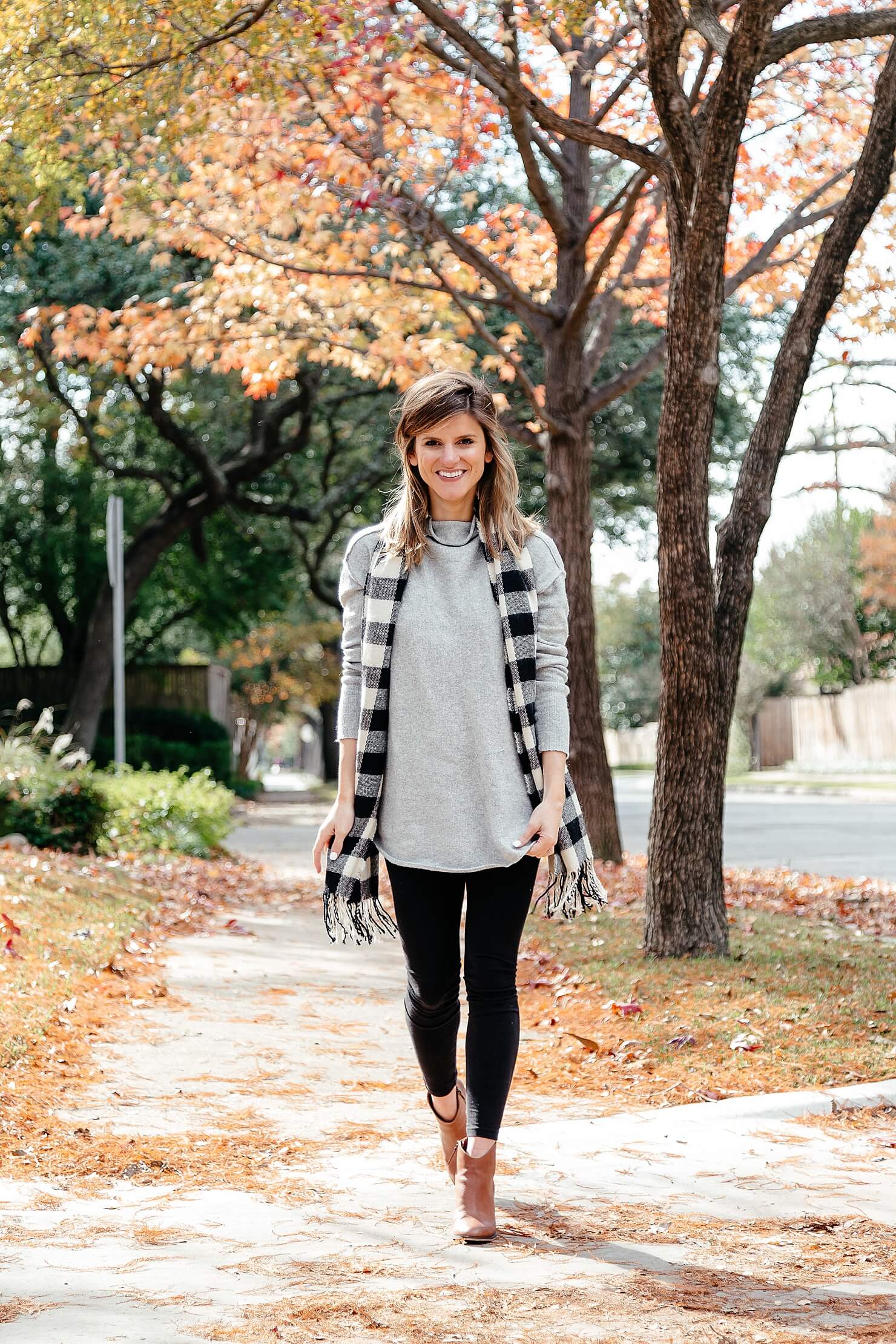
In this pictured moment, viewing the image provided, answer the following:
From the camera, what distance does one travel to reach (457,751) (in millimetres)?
3529

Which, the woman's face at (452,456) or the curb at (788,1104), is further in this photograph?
the curb at (788,1104)

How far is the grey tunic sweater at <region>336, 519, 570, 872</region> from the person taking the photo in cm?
348

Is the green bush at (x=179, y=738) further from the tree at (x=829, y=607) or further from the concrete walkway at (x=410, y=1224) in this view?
the tree at (x=829, y=607)

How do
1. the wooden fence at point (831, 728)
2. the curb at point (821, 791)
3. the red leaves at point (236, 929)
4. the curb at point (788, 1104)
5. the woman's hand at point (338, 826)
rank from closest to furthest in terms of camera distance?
1. the woman's hand at point (338, 826)
2. the curb at point (788, 1104)
3. the red leaves at point (236, 929)
4. the curb at point (821, 791)
5. the wooden fence at point (831, 728)

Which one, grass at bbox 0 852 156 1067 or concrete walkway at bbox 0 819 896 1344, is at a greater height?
grass at bbox 0 852 156 1067

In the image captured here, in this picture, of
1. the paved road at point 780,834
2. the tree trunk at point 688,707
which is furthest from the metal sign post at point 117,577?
the tree trunk at point 688,707

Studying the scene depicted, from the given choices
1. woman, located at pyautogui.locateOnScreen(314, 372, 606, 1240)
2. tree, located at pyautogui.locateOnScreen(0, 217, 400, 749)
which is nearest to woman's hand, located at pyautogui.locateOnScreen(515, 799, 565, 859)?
woman, located at pyautogui.locateOnScreen(314, 372, 606, 1240)

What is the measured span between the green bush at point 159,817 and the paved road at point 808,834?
4.46 metres

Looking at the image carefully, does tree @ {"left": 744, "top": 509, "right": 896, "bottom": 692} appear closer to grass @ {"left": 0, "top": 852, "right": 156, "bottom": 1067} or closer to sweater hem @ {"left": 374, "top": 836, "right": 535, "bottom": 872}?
grass @ {"left": 0, "top": 852, "right": 156, "bottom": 1067}

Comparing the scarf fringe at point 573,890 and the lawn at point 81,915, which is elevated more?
the scarf fringe at point 573,890

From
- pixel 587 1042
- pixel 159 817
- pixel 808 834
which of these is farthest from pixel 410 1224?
pixel 808 834

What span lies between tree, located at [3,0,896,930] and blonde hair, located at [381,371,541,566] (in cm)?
341

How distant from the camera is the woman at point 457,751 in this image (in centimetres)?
348

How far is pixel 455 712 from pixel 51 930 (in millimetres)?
4615
